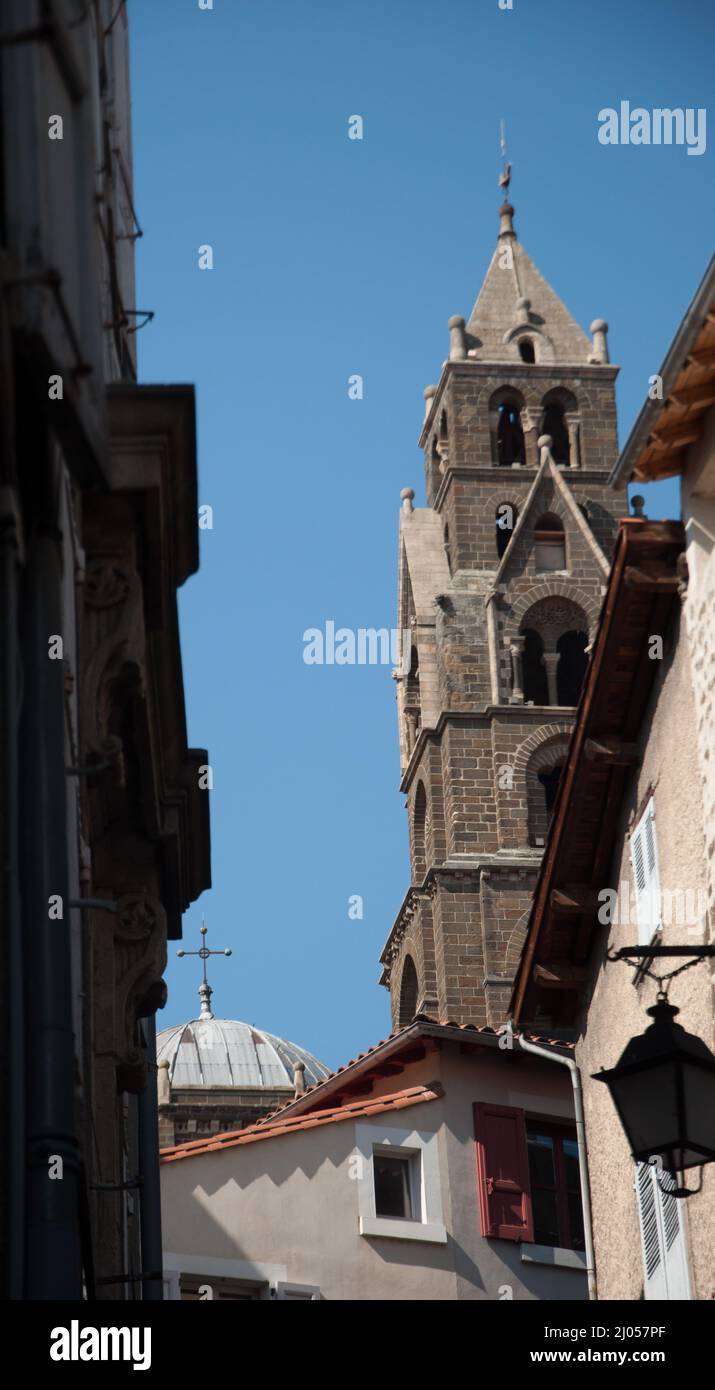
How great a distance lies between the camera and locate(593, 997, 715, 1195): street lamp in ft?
34.6

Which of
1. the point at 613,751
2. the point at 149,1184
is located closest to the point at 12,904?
the point at 149,1184

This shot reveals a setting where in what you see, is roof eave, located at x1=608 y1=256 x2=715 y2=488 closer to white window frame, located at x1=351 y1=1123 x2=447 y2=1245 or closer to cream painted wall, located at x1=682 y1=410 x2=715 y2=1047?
cream painted wall, located at x1=682 y1=410 x2=715 y2=1047

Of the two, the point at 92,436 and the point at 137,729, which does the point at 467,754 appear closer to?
the point at 137,729

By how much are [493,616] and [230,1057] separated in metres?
11.7

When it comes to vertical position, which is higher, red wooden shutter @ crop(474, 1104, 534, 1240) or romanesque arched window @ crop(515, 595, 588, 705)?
romanesque arched window @ crop(515, 595, 588, 705)

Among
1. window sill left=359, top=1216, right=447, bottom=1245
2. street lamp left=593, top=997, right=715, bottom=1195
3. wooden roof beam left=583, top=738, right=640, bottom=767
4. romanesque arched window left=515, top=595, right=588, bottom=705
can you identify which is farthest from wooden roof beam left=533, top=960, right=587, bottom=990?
romanesque arched window left=515, top=595, right=588, bottom=705

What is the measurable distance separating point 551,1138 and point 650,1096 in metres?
14.4

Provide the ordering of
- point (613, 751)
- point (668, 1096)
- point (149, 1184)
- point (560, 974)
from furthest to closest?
point (560, 974) < point (613, 751) < point (149, 1184) < point (668, 1096)

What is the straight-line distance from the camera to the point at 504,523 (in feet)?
206

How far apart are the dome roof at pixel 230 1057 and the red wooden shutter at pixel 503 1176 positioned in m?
30.7

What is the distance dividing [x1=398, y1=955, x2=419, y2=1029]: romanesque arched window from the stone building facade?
43.1m

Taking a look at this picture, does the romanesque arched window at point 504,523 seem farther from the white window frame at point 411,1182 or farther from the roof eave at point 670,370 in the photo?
the roof eave at point 670,370

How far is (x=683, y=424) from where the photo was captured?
48.1 feet

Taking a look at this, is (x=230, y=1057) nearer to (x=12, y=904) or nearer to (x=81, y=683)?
(x=81, y=683)
